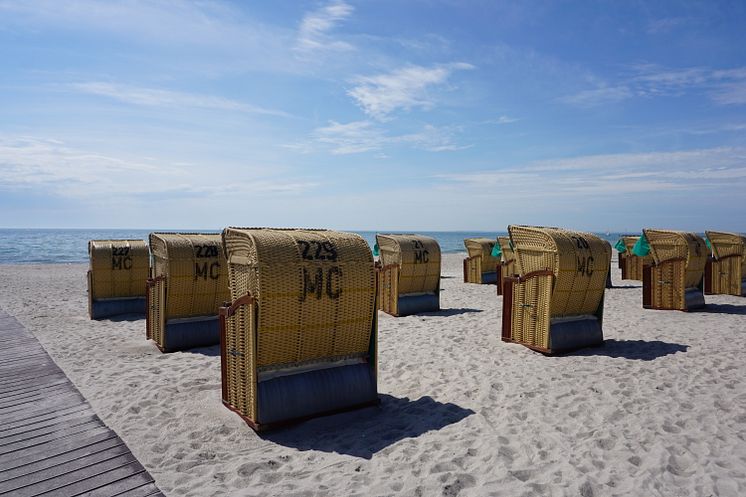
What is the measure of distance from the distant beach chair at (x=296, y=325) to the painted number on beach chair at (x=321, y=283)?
0.01 metres

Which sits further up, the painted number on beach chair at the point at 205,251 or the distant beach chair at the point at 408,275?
the painted number on beach chair at the point at 205,251

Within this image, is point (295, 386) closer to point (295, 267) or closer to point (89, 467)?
point (295, 267)

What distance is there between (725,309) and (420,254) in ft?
28.4

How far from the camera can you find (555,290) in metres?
8.98

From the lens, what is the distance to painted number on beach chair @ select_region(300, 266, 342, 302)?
5758 mm

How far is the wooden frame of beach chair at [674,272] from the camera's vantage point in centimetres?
1333

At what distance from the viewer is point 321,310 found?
593 centimetres

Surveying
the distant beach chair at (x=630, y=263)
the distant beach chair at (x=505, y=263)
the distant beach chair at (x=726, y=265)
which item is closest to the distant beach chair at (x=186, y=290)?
the distant beach chair at (x=505, y=263)

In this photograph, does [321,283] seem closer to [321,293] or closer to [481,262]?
[321,293]

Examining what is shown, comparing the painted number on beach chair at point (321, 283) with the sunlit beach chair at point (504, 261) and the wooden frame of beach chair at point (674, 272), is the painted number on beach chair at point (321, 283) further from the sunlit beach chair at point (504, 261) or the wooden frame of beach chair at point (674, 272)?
the sunlit beach chair at point (504, 261)

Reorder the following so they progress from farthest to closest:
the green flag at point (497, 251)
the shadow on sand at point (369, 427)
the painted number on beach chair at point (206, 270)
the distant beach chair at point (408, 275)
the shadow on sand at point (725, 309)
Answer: the green flag at point (497, 251) < the distant beach chair at point (408, 275) < the shadow on sand at point (725, 309) < the painted number on beach chair at point (206, 270) < the shadow on sand at point (369, 427)

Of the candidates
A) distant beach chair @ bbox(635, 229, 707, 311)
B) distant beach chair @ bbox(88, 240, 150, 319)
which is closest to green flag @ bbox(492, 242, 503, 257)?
distant beach chair @ bbox(635, 229, 707, 311)

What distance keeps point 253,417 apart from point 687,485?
4346mm

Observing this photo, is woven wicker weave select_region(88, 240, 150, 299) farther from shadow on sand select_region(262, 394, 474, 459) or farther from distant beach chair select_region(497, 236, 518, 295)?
distant beach chair select_region(497, 236, 518, 295)
